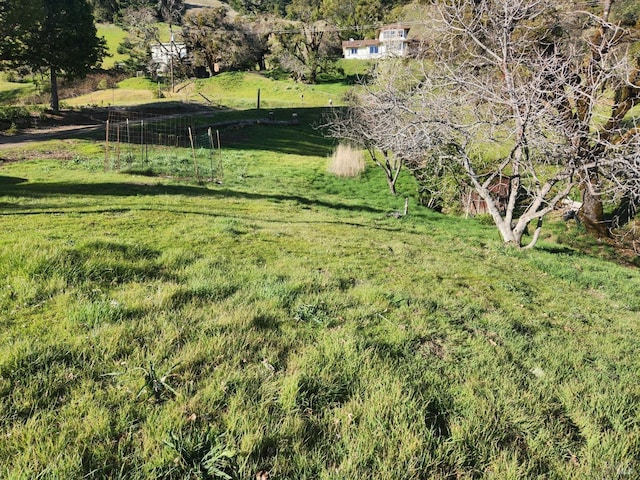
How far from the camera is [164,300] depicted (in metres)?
3.65

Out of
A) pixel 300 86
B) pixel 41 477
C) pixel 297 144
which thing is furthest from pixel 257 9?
pixel 41 477

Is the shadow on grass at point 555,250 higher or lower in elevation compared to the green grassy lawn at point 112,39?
lower

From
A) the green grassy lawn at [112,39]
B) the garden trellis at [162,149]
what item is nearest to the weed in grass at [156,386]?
the garden trellis at [162,149]

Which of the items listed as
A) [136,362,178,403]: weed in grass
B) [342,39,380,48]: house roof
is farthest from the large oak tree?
[342,39,380,48]: house roof

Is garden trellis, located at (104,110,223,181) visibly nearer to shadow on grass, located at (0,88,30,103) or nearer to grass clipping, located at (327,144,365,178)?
grass clipping, located at (327,144,365,178)

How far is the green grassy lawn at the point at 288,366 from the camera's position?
211 cm

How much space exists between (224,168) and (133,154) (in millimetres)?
4413

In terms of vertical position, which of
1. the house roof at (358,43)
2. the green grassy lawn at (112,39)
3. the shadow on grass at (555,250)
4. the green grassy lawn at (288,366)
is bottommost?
the shadow on grass at (555,250)

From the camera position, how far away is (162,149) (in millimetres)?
20562

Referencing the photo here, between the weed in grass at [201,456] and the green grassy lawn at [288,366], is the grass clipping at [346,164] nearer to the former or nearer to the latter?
the green grassy lawn at [288,366]

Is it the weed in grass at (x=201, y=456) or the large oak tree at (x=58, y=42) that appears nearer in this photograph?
the weed in grass at (x=201, y=456)

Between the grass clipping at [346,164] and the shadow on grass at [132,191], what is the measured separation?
625 cm

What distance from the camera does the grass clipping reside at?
20.8m

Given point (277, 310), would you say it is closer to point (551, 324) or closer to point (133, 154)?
point (551, 324)
